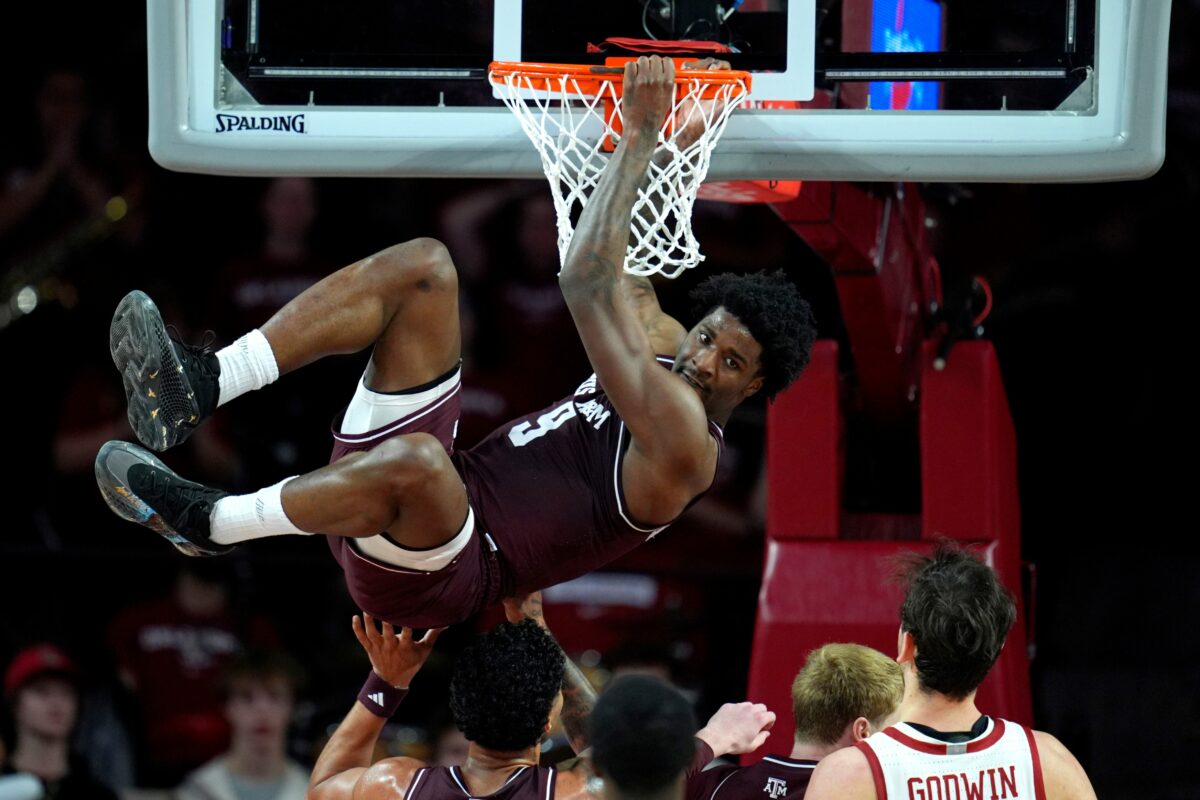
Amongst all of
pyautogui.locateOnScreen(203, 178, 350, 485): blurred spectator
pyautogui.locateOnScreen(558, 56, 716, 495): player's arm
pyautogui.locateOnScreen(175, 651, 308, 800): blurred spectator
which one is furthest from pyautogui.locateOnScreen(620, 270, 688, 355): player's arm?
pyautogui.locateOnScreen(203, 178, 350, 485): blurred spectator

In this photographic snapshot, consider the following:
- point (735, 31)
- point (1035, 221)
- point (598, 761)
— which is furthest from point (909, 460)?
point (598, 761)

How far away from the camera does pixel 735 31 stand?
4891mm

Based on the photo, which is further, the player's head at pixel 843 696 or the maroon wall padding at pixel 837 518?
the maroon wall padding at pixel 837 518

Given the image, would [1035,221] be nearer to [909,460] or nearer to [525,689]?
[909,460]

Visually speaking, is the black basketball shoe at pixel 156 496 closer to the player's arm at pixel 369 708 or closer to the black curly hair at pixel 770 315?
the player's arm at pixel 369 708

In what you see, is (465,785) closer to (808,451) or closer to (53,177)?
(808,451)

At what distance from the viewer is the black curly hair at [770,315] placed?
4684 mm

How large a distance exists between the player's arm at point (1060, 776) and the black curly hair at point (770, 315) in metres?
1.31

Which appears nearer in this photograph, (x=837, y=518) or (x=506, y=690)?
(x=506, y=690)

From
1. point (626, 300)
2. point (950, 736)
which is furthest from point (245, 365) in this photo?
point (950, 736)

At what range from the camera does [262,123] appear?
4.75 metres

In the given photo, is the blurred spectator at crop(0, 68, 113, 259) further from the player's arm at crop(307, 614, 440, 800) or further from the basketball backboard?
the player's arm at crop(307, 614, 440, 800)

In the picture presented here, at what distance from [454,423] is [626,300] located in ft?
2.43

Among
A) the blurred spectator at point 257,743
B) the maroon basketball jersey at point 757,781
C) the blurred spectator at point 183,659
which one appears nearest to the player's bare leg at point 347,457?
the maroon basketball jersey at point 757,781
